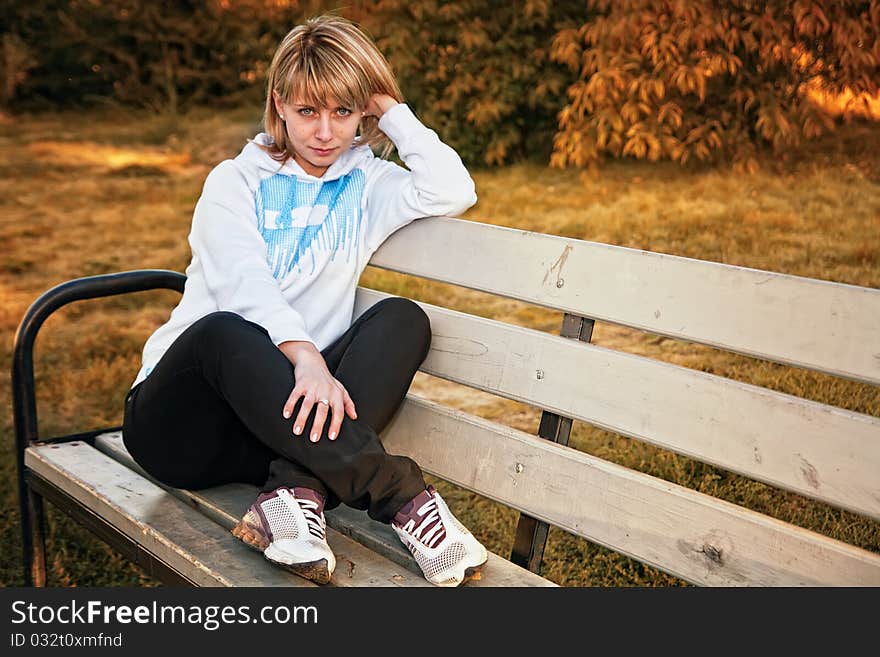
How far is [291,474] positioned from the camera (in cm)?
203

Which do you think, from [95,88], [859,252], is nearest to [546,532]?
[859,252]

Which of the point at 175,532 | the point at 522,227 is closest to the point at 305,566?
the point at 175,532

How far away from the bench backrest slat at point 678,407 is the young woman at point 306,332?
127 mm

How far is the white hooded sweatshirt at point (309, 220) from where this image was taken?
2.38m

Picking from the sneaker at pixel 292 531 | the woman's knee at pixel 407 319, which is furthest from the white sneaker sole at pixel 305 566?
the woman's knee at pixel 407 319

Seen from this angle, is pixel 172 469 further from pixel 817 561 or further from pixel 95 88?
pixel 95 88

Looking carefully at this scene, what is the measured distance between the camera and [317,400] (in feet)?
6.55

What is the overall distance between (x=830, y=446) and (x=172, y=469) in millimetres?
1288

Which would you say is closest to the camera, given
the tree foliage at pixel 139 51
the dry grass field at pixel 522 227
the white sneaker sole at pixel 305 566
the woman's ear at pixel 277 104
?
the white sneaker sole at pixel 305 566

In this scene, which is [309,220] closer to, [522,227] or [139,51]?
[522,227]

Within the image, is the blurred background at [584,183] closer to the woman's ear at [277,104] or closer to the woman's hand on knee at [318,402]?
the woman's hand on knee at [318,402]

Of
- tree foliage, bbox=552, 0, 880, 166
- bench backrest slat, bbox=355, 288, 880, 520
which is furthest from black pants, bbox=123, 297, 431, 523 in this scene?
tree foliage, bbox=552, 0, 880, 166

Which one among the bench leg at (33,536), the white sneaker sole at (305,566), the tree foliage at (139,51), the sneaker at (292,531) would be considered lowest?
the bench leg at (33,536)

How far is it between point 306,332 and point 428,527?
51cm
